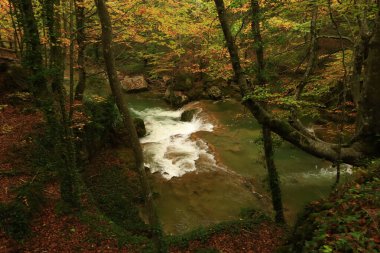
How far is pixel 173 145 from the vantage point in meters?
17.2

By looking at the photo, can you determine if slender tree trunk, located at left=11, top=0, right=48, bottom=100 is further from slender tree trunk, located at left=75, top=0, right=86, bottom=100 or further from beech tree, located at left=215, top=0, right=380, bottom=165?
beech tree, located at left=215, top=0, right=380, bottom=165

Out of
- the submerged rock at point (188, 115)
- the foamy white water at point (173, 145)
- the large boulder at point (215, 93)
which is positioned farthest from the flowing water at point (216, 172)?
the large boulder at point (215, 93)

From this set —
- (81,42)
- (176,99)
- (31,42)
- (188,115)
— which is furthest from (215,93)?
(31,42)

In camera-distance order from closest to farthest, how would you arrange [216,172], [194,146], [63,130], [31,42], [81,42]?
1. [31,42]
2. [63,130]
3. [81,42]
4. [216,172]
5. [194,146]

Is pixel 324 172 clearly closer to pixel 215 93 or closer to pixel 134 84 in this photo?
pixel 215 93

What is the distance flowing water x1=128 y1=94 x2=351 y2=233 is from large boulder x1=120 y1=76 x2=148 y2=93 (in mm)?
6904

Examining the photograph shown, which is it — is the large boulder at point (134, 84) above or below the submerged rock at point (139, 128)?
above

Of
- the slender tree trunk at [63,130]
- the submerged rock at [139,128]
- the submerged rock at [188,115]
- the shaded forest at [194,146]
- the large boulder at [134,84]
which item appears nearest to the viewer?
the shaded forest at [194,146]

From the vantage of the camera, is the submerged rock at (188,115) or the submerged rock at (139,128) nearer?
the submerged rock at (139,128)

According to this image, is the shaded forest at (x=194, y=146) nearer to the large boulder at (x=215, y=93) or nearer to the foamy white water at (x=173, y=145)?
the foamy white water at (x=173, y=145)

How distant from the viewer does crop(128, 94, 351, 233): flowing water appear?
11.7 m

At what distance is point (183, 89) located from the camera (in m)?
25.9

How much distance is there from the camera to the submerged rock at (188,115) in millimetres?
21375

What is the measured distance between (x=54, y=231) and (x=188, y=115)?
14.6 meters
